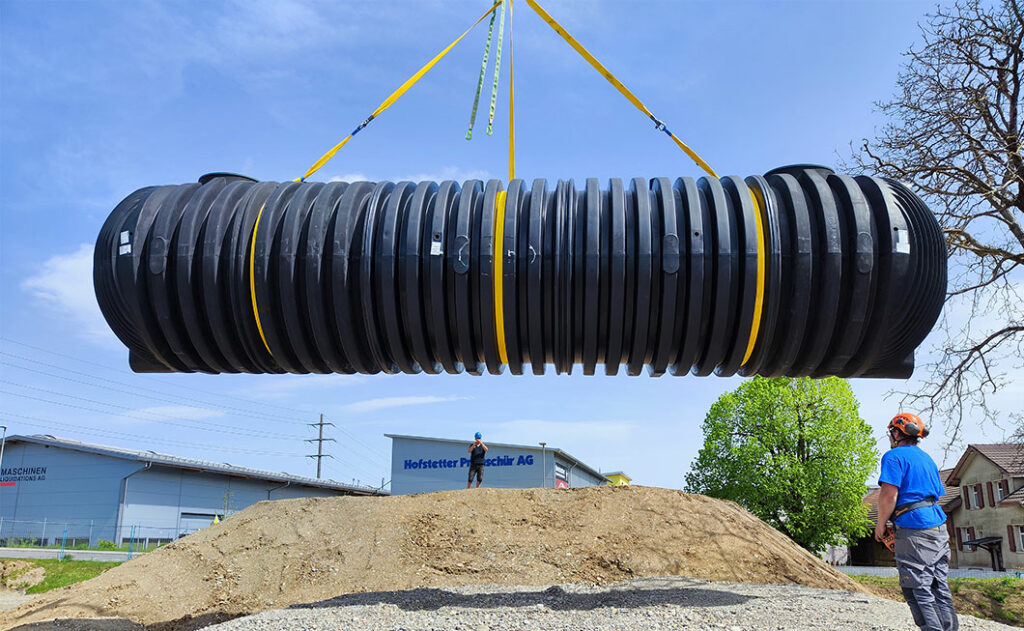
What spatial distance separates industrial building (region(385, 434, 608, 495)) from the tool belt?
784 inches

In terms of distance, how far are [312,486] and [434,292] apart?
34.6 meters

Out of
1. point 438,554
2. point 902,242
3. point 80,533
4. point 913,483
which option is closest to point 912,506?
point 913,483

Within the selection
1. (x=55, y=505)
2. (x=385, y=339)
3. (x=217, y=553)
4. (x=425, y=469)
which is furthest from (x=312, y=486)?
(x=385, y=339)

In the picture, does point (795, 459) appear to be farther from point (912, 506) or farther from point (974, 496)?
point (912, 506)

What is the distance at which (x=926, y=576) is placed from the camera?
502 centimetres

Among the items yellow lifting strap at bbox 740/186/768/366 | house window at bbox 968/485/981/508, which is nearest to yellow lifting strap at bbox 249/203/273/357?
yellow lifting strap at bbox 740/186/768/366

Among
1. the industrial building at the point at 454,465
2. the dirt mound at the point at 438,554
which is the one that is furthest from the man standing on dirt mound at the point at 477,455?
the industrial building at the point at 454,465

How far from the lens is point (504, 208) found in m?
4.80

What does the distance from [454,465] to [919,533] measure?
2052 centimetres

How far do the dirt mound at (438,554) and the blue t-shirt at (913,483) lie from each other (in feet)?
21.7

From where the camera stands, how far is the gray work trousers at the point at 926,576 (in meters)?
4.99

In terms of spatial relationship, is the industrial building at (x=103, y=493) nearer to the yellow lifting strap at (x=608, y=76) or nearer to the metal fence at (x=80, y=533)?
the metal fence at (x=80, y=533)

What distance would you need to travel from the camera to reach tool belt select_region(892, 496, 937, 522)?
506cm

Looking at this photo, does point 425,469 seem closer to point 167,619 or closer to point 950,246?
point 167,619
